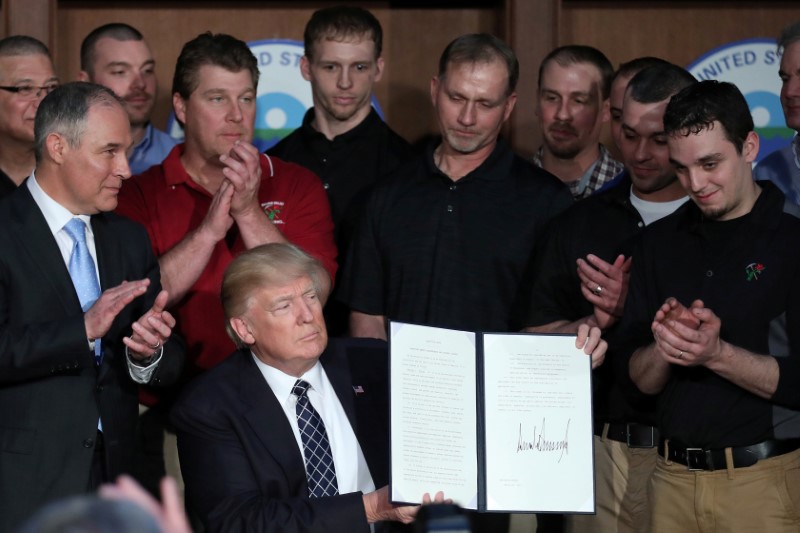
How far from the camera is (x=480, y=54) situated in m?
4.00

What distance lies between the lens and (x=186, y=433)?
3129 millimetres

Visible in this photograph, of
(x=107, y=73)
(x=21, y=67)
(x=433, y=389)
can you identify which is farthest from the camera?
(x=107, y=73)

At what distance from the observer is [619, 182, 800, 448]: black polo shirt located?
10.2ft

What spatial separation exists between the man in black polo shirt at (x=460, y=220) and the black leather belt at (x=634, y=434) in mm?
489

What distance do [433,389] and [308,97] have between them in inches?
115

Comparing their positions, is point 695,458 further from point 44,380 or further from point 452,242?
point 44,380

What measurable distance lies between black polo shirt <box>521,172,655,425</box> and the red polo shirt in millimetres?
743

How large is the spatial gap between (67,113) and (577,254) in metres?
A: 1.64

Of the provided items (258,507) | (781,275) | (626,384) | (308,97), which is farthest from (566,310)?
(308,97)

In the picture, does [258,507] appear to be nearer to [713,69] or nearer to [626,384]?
[626,384]

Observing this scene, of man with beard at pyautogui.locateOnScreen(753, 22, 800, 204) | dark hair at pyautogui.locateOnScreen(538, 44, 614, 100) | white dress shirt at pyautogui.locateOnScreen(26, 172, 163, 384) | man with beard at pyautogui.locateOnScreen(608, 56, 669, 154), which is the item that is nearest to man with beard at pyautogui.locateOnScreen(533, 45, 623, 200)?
dark hair at pyautogui.locateOnScreen(538, 44, 614, 100)

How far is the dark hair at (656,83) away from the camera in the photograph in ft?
12.8

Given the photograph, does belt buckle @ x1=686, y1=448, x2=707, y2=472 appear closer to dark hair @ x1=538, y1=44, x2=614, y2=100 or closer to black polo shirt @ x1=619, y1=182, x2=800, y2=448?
black polo shirt @ x1=619, y1=182, x2=800, y2=448

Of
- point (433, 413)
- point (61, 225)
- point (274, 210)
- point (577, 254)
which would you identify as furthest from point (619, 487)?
point (61, 225)
